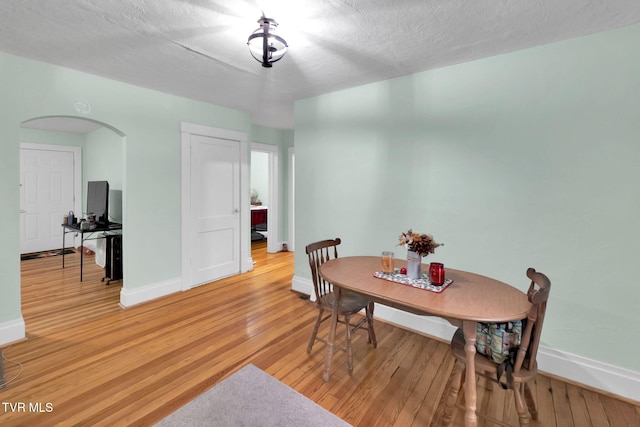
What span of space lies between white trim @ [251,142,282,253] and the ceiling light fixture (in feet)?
11.6

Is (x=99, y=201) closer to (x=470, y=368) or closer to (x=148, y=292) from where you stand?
(x=148, y=292)

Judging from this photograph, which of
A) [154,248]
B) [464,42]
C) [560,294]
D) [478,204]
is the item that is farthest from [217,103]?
[560,294]

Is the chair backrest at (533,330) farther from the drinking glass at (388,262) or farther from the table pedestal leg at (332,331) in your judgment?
the table pedestal leg at (332,331)

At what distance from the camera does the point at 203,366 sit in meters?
2.19

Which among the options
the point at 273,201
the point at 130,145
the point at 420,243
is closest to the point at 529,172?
the point at 420,243

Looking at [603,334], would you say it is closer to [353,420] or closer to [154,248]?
[353,420]

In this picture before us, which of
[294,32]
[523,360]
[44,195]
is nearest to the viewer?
[523,360]

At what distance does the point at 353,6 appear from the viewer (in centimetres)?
174

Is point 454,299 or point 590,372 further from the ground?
point 454,299

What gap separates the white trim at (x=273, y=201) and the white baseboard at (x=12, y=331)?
3.68m

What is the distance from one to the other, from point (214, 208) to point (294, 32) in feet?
8.70

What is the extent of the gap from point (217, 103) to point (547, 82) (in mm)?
3488

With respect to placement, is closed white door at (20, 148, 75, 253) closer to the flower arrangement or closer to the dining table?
the dining table

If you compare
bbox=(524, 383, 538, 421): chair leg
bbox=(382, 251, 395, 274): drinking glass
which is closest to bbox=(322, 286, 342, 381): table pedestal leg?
bbox=(382, 251, 395, 274): drinking glass
